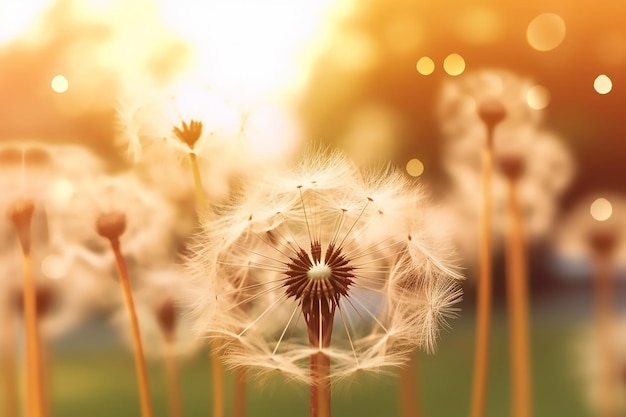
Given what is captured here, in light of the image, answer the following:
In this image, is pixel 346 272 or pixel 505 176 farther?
pixel 505 176

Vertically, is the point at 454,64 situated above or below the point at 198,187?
above

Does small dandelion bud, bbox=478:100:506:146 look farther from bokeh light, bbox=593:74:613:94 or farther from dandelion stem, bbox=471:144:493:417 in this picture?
bokeh light, bbox=593:74:613:94

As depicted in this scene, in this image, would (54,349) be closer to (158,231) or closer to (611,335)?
(158,231)

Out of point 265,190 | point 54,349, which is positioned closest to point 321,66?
point 265,190

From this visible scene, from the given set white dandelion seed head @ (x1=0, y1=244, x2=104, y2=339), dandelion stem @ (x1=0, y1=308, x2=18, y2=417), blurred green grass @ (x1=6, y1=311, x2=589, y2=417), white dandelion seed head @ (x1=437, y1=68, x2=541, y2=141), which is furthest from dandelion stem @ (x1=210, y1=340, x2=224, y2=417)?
white dandelion seed head @ (x1=437, y1=68, x2=541, y2=141)

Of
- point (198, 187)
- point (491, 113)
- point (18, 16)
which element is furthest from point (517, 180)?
point (18, 16)

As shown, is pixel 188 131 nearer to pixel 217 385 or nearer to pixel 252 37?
pixel 252 37
